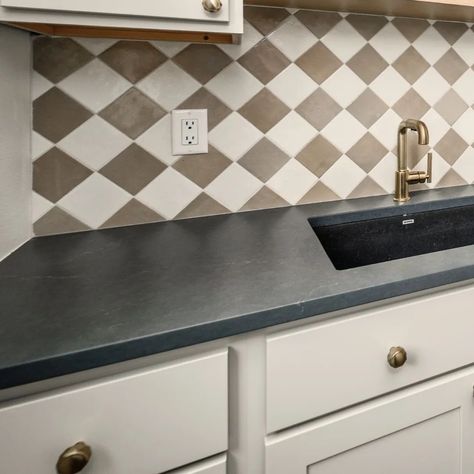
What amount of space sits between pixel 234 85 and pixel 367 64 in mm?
449

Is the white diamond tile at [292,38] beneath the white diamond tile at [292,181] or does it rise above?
above

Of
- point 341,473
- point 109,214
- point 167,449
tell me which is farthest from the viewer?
point 109,214

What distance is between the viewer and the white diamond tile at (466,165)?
5.18 feet

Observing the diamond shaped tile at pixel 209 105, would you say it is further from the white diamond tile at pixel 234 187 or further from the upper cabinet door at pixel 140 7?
the upper cabinet door at pixel 140 7

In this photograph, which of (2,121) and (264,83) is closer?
(2,121)

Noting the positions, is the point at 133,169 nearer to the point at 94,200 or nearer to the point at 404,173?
the point at 94,200

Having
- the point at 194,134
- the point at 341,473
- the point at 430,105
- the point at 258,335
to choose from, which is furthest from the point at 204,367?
the point at 430,105

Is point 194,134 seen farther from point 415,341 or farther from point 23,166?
point 415,341

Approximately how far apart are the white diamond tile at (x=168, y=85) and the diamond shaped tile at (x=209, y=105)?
0.01 meters

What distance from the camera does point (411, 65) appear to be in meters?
1.45

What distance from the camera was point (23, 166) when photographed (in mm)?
1011

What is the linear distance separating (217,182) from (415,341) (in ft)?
2.26

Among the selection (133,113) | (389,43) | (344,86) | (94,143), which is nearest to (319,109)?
(344,86)

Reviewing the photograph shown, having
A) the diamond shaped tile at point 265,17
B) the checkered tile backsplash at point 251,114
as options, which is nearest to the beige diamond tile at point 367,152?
the checkered tile backsplash at point 251,114
